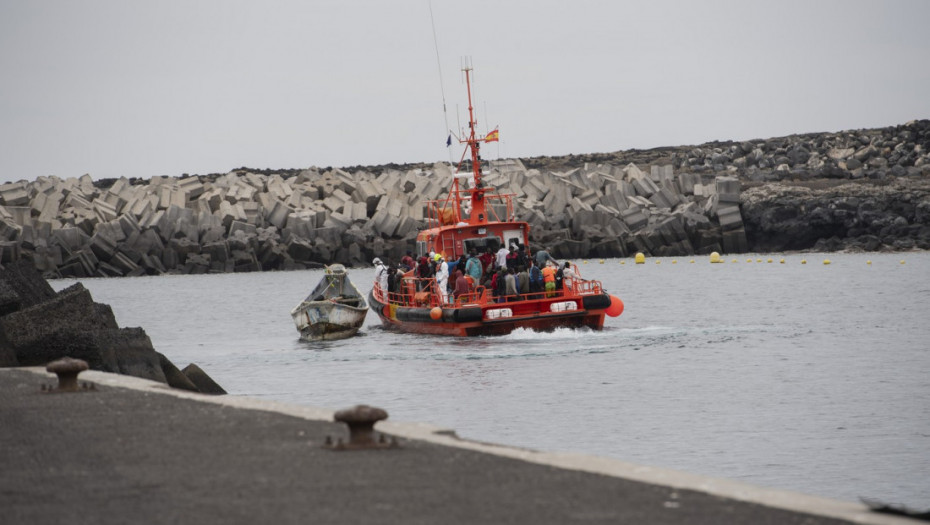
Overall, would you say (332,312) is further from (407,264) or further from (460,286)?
(460,286)

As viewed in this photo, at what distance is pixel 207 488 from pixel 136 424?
275 cm

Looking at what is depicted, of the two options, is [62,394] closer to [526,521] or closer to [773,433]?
[526,521]

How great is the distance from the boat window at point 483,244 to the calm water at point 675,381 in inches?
94.2

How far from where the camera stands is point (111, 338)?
55.2 feet

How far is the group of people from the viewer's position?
27641 millimetres

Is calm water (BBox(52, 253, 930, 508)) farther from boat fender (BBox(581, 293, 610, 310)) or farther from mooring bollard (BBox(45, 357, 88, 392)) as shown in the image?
mooring bollard (BBox(45, 357, 88, 392))

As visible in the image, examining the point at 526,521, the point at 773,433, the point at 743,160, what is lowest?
the point at 773,433

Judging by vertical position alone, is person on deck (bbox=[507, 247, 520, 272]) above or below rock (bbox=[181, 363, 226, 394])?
above

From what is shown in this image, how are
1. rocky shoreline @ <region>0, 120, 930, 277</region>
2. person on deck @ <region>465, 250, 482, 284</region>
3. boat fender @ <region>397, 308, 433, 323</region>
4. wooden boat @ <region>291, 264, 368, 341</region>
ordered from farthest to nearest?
rocky shoreline @ <region>0, 120, 930, 277</region> < wooden boat @ <region>291, 264, 368, 341</region> < boat fender @ <region>397, 308, 433, 323</region> < person on deck @ <region>465, 250, 482, 284</region>

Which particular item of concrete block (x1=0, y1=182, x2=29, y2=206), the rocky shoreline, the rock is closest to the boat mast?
the rock

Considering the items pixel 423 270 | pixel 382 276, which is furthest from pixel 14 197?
pixel 423 270

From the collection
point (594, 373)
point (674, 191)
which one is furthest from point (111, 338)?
point (674, 191)

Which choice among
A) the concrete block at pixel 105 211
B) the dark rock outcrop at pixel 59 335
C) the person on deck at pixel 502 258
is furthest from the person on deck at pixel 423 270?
the concrete block at pixel 105 211

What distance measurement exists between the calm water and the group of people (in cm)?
102
